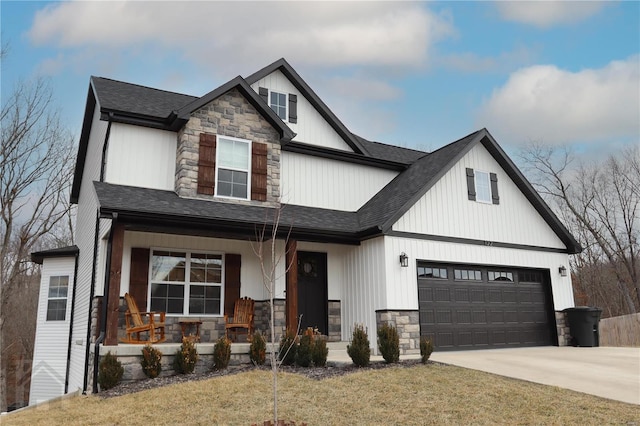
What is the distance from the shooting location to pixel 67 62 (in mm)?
19953

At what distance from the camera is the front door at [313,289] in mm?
12289

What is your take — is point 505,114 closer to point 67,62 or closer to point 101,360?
point 67,62

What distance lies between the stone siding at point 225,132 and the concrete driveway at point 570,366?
20.0ft

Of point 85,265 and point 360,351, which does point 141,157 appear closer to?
point 85,265

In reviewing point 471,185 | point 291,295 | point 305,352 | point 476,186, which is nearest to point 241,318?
point 291,295

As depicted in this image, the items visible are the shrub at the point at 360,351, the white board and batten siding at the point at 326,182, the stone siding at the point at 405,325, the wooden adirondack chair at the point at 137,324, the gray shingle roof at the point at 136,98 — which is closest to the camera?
the shrub at the point at 360,351

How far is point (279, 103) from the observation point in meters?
13.9

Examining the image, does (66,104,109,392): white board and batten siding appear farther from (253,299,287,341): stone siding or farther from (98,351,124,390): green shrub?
(253,299,287,341): stone siding

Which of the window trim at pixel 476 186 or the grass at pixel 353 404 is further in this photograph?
the window trim at pixel 476 186

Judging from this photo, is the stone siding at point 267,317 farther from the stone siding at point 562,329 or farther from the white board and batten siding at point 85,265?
the stone siding at point 562,329

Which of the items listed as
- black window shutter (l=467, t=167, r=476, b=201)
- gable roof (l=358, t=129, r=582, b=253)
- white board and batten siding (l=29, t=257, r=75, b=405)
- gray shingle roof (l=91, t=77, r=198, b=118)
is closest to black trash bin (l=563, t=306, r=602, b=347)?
gable roof (l=358, t=129, r=582, b=253)

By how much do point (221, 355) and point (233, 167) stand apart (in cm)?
480

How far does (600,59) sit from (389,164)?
13.3m

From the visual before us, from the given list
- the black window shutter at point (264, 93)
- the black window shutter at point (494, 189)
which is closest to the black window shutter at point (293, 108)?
the black window shutter at point (264, 93)
